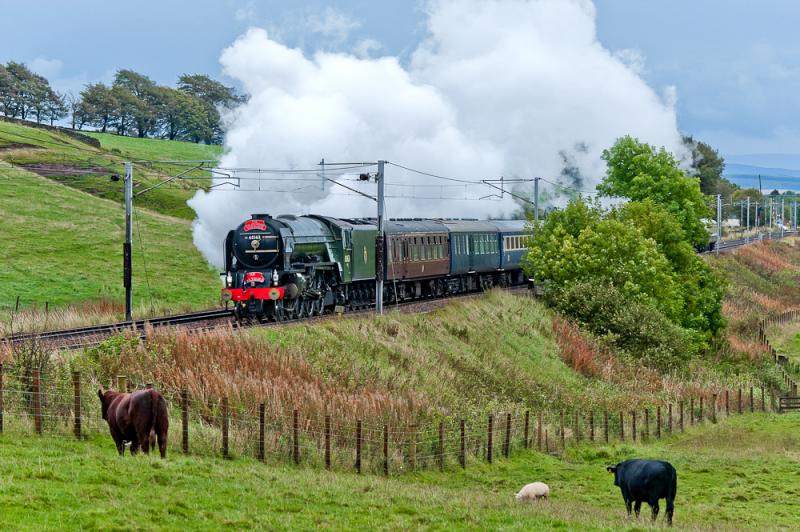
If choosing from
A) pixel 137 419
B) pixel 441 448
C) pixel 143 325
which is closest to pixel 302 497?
pixel 137 419

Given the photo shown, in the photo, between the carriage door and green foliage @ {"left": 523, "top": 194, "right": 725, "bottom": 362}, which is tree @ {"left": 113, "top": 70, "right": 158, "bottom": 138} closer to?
green foliage @ {"left": 523, "top": 194, "right": 725, "bottom": 362}

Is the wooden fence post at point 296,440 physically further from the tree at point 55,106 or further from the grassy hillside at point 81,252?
the tree at point 55,106

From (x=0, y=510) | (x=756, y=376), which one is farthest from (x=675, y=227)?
(x=0, y=510)

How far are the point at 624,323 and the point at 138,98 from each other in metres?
107

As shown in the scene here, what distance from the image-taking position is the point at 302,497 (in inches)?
674

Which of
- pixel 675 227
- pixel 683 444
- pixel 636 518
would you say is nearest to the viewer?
pixel 636 518

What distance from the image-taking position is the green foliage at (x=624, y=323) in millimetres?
49469

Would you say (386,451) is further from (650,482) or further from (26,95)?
(26,95)

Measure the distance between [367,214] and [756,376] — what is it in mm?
21405

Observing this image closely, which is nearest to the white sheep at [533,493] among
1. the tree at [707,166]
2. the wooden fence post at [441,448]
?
the wooden fence post at [441,448]

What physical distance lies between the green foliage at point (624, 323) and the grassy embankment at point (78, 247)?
18.0m

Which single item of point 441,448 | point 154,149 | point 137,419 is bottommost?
point 441,448

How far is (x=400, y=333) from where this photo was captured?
3753 centimetres

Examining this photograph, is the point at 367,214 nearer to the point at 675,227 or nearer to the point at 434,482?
the point at 675,227
